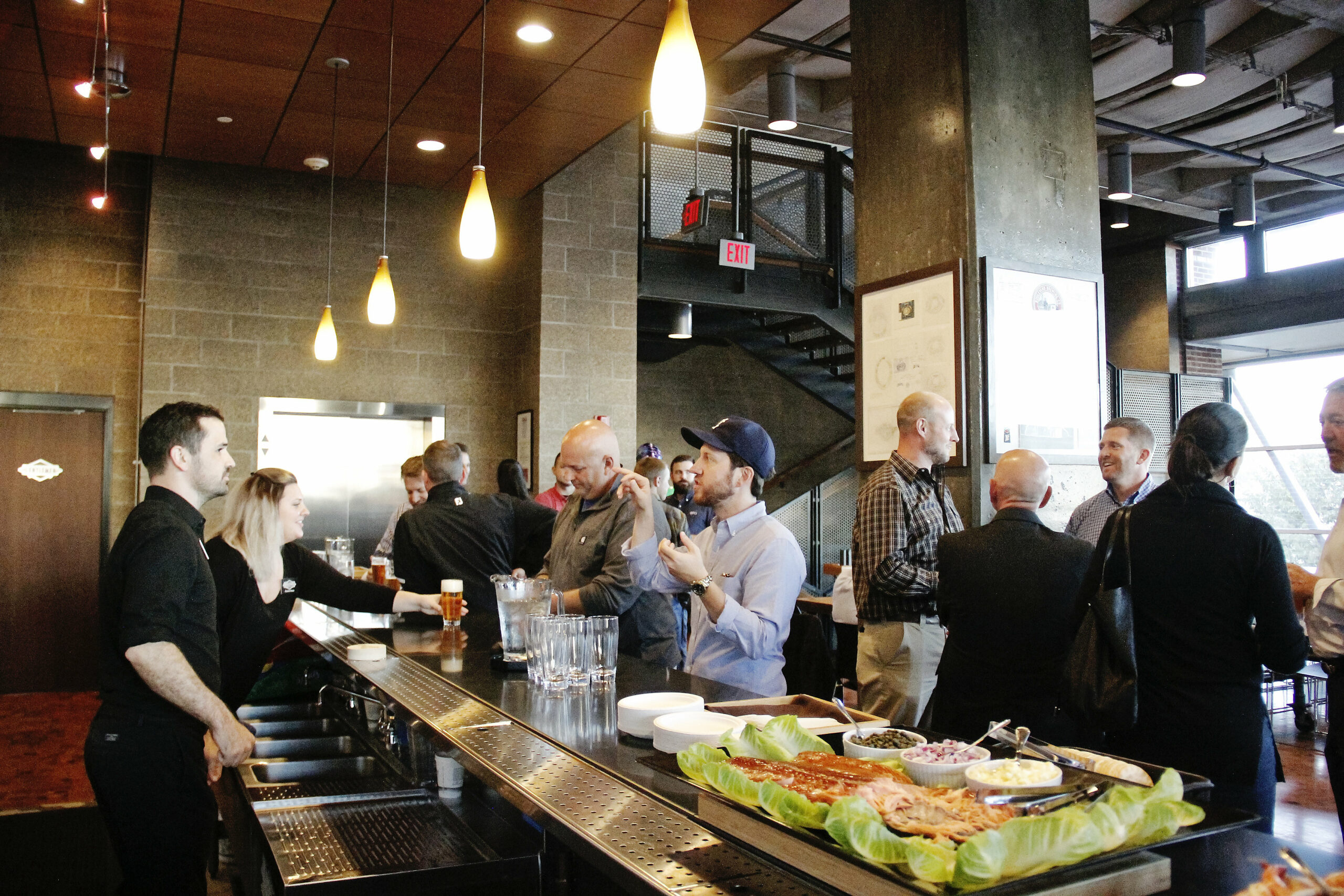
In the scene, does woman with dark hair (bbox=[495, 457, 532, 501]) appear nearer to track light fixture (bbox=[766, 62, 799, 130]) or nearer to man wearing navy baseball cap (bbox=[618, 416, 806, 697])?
man wearing navy baseball cap (bbox=[618, 416, 806, 697])

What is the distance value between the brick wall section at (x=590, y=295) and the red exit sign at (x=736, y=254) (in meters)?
0.74

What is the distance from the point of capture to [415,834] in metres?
2.43

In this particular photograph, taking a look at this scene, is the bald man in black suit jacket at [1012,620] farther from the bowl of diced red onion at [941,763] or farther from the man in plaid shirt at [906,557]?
the bowl of diced red onion at [941,763]

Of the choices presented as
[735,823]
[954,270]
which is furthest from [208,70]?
[735,823]

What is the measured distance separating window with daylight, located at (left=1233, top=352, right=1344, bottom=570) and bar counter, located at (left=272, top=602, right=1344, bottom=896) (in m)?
10.1

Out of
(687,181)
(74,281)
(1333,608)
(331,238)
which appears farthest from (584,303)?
(1333,608)

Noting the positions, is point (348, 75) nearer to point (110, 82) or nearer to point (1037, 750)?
point (110, 82)

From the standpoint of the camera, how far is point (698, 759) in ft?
4.83

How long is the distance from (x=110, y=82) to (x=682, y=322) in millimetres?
4945

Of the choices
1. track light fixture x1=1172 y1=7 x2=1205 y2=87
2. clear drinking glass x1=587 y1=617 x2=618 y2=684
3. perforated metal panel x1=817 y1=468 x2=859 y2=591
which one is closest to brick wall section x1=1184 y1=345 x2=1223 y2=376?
perforated metal panel x1=817 y1=468 x2=859 y2=591

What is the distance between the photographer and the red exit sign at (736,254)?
27.3ft

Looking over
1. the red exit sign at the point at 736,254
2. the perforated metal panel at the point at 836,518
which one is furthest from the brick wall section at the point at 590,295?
the perforated metal panel at the point at 836,518

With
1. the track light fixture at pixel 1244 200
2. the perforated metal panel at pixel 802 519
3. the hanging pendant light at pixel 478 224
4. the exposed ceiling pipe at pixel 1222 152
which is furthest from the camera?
the track light fixture at pixel 1244 200

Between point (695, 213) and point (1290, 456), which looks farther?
point (1290, 456)
